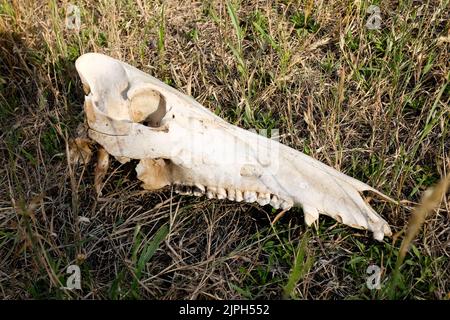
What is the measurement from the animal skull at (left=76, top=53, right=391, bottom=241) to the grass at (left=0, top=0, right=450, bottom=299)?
0.16 meters

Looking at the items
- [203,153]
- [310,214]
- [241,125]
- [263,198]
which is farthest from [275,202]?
[241,125]

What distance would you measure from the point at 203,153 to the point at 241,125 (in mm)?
616

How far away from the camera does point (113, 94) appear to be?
7.70 feet

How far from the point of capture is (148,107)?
2393 mm

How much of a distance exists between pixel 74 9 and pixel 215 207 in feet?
5.12

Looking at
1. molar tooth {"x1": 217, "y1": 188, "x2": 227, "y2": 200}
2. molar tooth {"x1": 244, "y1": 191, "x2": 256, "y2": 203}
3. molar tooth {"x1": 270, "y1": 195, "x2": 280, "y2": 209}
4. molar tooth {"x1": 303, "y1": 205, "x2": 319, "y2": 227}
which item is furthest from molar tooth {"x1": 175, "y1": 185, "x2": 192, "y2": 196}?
molar tooth {"x1": 303, "y1": 205, "x2": 319, "y2": 227}

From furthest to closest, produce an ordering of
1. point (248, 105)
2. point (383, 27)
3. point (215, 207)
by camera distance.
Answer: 1. point (383, 27)
2. point (248, 105)
3. point (215, 207)

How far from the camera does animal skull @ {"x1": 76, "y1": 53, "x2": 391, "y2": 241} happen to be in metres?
2.25

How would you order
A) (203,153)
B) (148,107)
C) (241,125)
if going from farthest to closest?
(241,125) < (148,107) < (203,153)

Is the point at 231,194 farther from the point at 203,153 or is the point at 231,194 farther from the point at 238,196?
the point at 203,153

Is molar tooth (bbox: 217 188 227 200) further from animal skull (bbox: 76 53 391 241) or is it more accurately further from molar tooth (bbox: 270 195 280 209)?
molar tooth (bbox: 270 195 280 209)

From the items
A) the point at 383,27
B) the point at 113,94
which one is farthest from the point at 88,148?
the point at 383,27

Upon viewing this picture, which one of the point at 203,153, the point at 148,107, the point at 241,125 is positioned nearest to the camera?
the point at 203,153

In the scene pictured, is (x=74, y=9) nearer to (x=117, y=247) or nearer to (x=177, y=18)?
(x=177, y=18)
